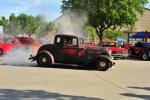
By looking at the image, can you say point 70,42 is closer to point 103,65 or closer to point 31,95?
point 103,65

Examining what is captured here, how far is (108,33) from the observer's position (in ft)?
201

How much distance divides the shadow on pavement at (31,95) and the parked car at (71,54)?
9392 millimetres

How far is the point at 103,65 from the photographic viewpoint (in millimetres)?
22578

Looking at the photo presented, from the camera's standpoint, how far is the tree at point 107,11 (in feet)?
152

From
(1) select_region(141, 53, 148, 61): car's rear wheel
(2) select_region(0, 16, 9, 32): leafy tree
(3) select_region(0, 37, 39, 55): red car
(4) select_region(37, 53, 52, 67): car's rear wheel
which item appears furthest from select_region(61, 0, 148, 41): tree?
(2) select_region(0, 16, 9, 32): leafy tree

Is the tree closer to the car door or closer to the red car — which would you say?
the car door

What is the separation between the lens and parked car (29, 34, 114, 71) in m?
22.6

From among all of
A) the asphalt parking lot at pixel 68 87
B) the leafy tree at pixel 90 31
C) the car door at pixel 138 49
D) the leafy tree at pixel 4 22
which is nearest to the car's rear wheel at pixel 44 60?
the asphalt parking lot at pixel 68 87

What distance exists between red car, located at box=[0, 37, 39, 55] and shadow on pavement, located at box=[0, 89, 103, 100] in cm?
1927

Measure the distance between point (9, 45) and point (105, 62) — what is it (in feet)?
39.8

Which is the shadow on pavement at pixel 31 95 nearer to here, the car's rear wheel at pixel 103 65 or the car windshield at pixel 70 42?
the car's rear wheel at pixel 103 65

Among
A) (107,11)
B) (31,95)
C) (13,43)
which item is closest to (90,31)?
(107,11)

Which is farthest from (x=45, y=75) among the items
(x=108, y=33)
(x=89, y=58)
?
(x=108, y=33)

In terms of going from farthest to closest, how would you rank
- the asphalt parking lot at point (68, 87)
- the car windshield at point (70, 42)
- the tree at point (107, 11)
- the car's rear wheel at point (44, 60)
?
the tree at point (107, 11)
the car windshield at point (70, 42)
the car's rear wheel at point (44, 60)
the asphalt parking lot at point (68, 87)
